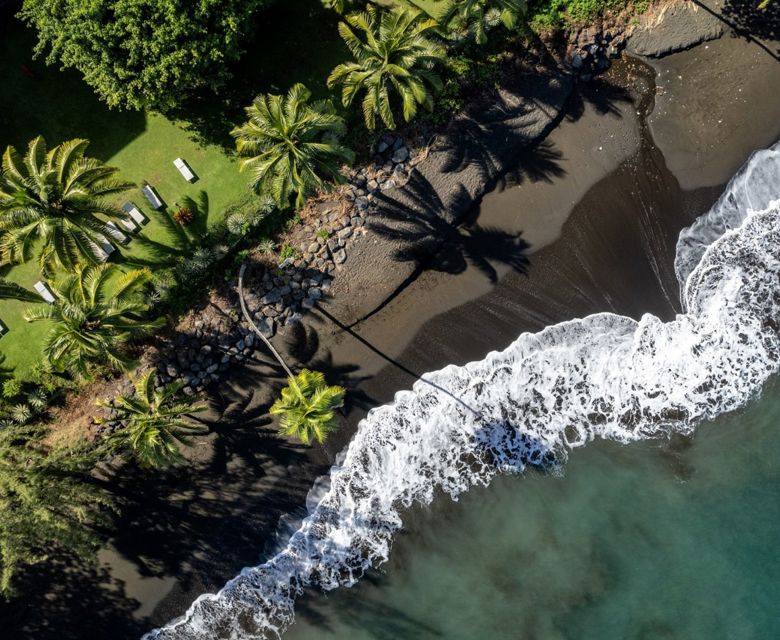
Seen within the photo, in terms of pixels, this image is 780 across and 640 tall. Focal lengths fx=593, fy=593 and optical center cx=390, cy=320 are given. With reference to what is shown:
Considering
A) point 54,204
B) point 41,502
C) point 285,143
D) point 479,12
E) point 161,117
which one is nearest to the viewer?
point 54,204

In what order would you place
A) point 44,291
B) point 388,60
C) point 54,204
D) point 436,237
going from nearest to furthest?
point 54,204 < point 388,60 < point 44,291 < point 436,237

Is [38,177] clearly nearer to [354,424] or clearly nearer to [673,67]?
[354,424]

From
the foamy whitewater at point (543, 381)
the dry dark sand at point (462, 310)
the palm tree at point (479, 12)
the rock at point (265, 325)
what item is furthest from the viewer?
the foamy whitewater at point (543, 381)

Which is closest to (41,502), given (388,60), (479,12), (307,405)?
(307,405)

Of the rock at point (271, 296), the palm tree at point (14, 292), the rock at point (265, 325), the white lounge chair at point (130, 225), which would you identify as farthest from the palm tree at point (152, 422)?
the white lounge chair at point (130, 225)

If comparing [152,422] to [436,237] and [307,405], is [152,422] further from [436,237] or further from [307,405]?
[436,237]

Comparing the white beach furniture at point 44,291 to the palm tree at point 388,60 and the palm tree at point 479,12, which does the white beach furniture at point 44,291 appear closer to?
the palm tree at point 388,60

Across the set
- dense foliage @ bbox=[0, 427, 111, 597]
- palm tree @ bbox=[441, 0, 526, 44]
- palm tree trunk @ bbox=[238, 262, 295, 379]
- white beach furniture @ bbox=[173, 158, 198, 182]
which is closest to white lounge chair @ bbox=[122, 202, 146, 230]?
white beach furniture @ bbox=[173, 158, 198, 182]

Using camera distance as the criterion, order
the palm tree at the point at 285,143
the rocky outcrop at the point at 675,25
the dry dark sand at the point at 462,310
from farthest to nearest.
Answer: the rocky outcrop at the point at 675,25, the dry dark sand at the point at 462,310, the palm tree at the point at 285,143
